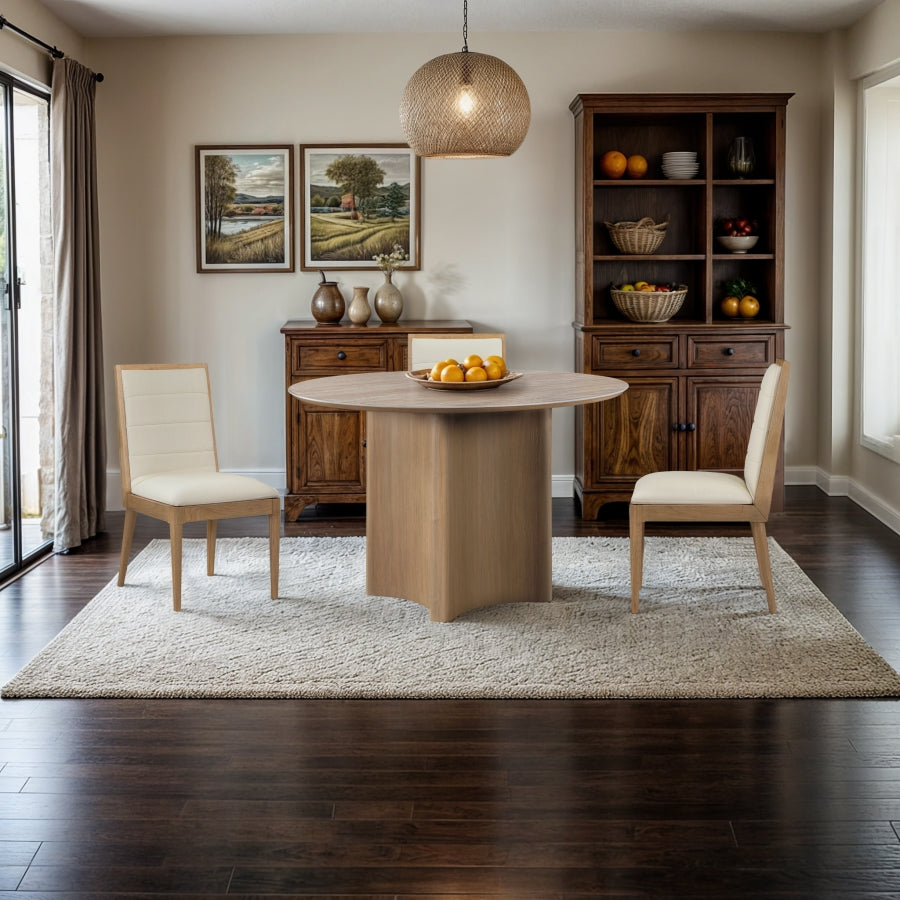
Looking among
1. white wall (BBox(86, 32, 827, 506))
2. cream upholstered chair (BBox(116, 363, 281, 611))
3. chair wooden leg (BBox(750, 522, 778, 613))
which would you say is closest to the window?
white wall (BBox(86, 32, 827, 506))

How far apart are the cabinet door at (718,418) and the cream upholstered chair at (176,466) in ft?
7.59

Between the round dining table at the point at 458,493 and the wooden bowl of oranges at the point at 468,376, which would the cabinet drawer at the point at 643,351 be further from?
the wooden bowl of oranges at the point at 468,376

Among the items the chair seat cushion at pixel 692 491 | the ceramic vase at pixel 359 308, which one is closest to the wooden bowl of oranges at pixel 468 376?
the chair seat cushion at pixel 692 491

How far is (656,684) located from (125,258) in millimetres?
4027

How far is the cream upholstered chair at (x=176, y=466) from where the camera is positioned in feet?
13.8

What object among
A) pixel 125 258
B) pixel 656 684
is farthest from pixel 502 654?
pixel 125 258

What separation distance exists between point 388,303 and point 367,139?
0.93 m

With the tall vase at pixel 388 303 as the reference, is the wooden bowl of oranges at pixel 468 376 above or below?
below

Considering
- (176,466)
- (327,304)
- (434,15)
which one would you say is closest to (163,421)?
(176,466)

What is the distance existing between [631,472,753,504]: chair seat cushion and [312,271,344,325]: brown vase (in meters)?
2.20

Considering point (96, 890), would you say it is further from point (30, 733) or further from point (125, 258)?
point (125, 258)

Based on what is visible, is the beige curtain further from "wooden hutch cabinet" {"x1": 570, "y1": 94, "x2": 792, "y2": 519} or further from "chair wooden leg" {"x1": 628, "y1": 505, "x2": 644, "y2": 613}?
"chair wooden leg" {"x1": 628, "y1": 505, "x2": 644, "y2": 613}

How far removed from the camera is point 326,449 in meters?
5.81

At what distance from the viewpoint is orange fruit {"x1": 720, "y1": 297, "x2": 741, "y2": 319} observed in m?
5.96
